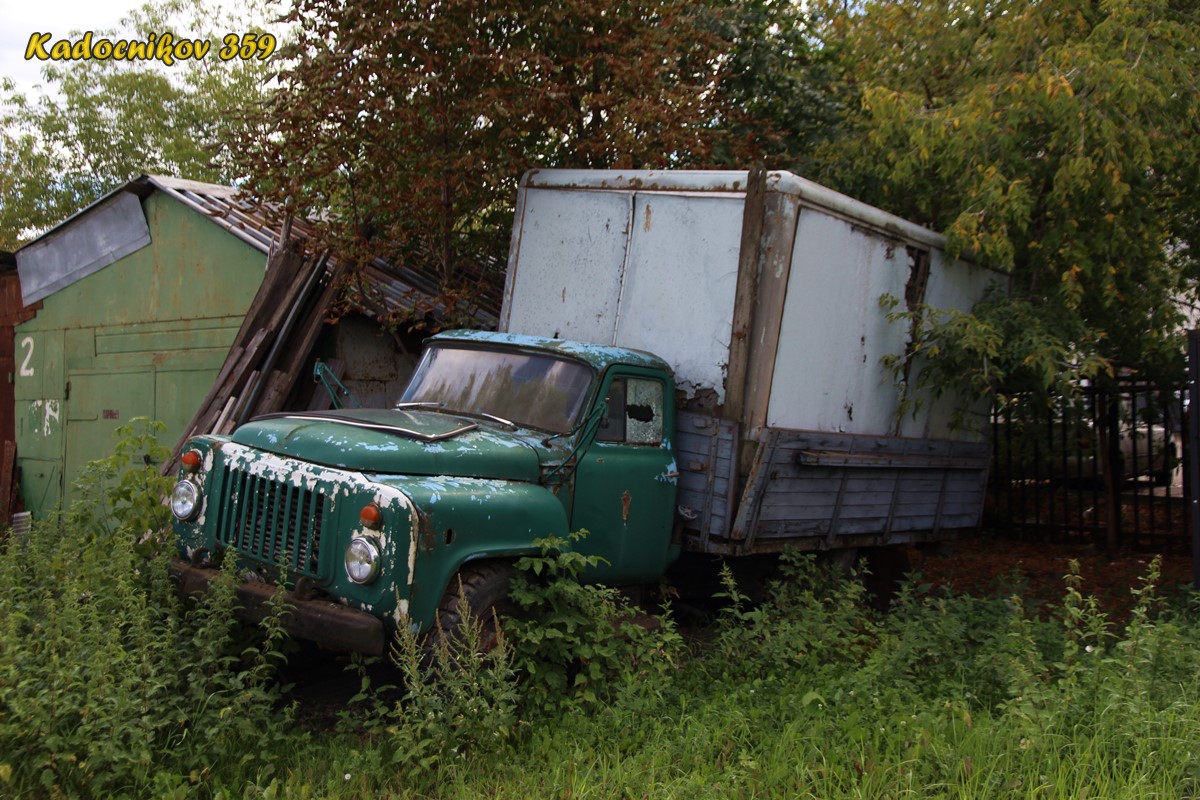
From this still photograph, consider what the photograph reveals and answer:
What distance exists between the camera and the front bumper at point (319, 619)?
460 centimetres

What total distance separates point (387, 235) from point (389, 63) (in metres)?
1.58

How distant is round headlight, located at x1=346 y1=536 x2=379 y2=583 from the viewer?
15.4 feet

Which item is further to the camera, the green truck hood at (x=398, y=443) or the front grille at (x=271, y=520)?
the green truck hood at (x=398, y=443)

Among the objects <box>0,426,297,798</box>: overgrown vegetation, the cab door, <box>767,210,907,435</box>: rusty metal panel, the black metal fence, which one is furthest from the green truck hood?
the black metal fence

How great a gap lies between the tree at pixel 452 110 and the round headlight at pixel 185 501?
3.91 meters

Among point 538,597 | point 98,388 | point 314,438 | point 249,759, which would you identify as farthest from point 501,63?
point 98,388

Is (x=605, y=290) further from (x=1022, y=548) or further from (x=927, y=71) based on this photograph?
(x=1022, y=548)

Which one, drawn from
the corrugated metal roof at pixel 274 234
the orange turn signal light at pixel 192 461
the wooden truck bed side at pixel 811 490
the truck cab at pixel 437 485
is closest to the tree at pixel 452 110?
the corrugated metal roof at pixel 274 234

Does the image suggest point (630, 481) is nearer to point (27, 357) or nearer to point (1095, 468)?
point (1095, 468)

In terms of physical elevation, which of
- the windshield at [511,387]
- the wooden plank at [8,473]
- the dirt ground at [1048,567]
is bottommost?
the wooden plank at [8,473]

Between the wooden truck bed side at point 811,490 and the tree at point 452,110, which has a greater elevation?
the tree at point 452,110

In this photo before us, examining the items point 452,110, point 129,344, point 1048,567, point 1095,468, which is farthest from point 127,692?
point 1095,468

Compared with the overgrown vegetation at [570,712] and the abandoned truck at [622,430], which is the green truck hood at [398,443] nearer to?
the abandoned truck at [622,430]

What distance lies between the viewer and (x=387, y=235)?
9.54 meters
